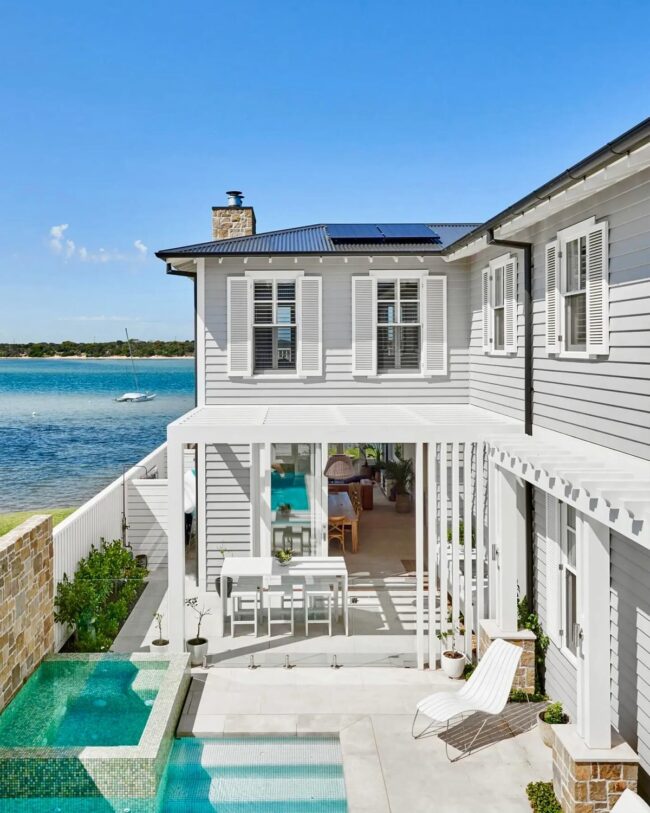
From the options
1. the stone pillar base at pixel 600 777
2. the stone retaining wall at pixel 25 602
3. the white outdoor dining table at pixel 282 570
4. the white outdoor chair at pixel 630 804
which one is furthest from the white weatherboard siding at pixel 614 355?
the stone retaining wall at pixel 25 602

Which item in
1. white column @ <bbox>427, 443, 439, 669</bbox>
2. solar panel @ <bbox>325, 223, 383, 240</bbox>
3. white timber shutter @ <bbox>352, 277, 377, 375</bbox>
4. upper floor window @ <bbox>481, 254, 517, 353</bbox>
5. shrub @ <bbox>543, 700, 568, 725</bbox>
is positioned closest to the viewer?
shrub @ <bbox>543, 700, 568, 725</bbox>

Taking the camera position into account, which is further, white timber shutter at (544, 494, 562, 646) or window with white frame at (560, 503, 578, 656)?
white timber shutter at (544, 494, 562, 646)

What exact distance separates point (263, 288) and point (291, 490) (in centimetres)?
385

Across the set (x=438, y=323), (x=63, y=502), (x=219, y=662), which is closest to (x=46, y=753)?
(x=219, y=662)

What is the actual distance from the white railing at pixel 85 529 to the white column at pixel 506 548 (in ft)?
20.8

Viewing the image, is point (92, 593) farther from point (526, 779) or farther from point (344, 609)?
point (526, 779)

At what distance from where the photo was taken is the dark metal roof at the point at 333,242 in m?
12.0

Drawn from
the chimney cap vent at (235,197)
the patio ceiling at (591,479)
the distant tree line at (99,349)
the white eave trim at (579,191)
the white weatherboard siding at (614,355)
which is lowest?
the patio ceiling at (591,479)

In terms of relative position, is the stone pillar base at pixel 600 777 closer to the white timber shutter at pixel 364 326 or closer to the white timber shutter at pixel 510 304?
the white timber shutter at pixel 510 304

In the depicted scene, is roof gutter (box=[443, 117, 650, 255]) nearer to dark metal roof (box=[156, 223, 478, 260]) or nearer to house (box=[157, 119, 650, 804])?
house (box=[157, 119, 650, 804])

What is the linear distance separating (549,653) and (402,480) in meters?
10.7

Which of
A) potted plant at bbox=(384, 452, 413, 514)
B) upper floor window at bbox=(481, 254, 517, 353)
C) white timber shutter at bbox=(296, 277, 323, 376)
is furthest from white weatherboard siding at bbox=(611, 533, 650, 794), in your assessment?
potted plant at bbox=(384, 452, 413, 514)

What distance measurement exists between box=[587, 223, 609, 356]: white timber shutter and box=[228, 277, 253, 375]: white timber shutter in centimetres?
675

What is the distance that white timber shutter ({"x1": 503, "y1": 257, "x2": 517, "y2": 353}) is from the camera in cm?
949
